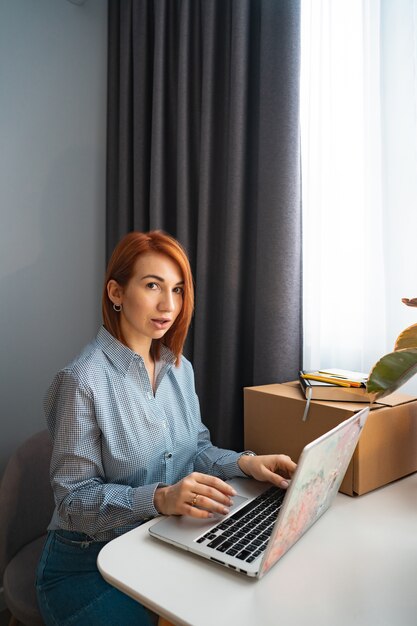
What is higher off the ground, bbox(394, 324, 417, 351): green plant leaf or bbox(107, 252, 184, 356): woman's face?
bbox(107, 252, 184, 356): woman's face

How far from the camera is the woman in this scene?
845mm

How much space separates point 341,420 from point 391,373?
228 millimetres

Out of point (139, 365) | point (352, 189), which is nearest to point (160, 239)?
point (139, 365)

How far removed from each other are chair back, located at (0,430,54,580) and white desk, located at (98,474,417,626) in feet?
1.92

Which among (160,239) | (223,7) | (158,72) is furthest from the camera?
(158,72)

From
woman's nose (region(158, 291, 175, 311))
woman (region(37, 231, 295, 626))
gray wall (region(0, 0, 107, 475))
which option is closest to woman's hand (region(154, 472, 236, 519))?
woman (region(37, 231, 295, 626))

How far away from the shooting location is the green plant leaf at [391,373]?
780 millimetres

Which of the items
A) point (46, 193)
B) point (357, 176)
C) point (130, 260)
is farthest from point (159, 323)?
point (46, 193)

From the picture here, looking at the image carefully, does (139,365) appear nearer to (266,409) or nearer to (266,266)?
(266,409)

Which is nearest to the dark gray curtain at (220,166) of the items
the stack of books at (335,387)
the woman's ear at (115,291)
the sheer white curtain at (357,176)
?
the sheer white curtain at (357,176)

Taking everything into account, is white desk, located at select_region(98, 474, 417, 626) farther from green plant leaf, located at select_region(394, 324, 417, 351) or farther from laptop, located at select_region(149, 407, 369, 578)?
green plant leaf, located at select_region(394, 324, 417, 351)

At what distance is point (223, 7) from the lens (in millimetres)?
1584

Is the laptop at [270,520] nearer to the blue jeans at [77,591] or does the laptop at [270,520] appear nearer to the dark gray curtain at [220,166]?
the blue jeans at [77,591]

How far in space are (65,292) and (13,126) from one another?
650mm
